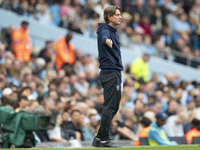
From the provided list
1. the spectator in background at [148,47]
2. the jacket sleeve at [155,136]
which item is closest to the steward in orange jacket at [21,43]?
the spectator in background at [148,47]

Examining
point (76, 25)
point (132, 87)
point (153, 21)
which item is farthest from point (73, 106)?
point (153, 21)

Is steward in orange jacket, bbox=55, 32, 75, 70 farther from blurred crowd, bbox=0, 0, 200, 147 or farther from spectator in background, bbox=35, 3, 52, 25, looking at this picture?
spectator in background, bbox=35, 3, 52, 25

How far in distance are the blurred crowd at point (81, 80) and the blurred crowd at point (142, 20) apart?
32 millimetres

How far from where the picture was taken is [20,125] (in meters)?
9.60

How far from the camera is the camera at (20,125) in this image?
31.0 feet

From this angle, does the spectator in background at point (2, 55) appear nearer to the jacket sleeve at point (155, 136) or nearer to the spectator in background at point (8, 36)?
the spectator in background at point (8, 36)

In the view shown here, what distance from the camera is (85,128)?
1242 centimetres

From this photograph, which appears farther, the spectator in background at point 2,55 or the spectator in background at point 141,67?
the spectator in background at point 141,67

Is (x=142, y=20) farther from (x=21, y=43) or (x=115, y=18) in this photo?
(x=115, y=18)

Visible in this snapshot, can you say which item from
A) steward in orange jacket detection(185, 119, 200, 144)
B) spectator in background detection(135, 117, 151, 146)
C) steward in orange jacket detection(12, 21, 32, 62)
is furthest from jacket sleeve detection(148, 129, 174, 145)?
steward in orange jacket detection(12, 21, 32, 62)

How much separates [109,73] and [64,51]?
26.8 feet

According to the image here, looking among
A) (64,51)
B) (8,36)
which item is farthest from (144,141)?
(8,36)

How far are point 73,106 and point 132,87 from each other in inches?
134

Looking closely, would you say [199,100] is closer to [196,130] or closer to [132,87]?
[132,87]
